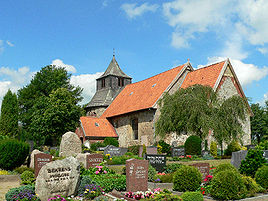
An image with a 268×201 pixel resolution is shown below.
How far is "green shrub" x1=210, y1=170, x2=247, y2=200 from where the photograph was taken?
26.6 feet

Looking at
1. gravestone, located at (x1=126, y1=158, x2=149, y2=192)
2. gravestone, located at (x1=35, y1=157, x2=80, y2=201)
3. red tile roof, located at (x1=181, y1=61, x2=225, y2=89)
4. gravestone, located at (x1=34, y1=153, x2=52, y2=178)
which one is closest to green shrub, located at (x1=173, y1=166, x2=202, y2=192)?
gravestone, located at (x1=126, y1=158, x2=149, y2=192)

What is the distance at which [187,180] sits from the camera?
9.14 meters

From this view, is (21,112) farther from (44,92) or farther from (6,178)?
(6,178)

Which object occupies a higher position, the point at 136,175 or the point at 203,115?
the point at 203,115

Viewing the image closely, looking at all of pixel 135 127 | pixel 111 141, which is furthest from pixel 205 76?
pixel 111 141

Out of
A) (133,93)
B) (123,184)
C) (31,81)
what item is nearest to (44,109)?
(133,93)

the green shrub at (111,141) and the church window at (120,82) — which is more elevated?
the church window at (120,82)

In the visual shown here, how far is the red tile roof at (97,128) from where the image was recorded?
1148 inches

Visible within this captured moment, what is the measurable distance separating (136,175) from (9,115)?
1090 inches

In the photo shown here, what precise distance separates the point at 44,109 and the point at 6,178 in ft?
55.1

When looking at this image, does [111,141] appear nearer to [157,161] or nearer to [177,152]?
[177,152]

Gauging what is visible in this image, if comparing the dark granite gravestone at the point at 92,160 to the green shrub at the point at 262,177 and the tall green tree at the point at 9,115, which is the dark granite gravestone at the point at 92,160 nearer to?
the green shrub at the point at 262,177

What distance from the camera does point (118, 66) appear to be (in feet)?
138

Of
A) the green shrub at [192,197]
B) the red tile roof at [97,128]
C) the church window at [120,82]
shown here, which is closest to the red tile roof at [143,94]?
the red tile roof at [97,128]
